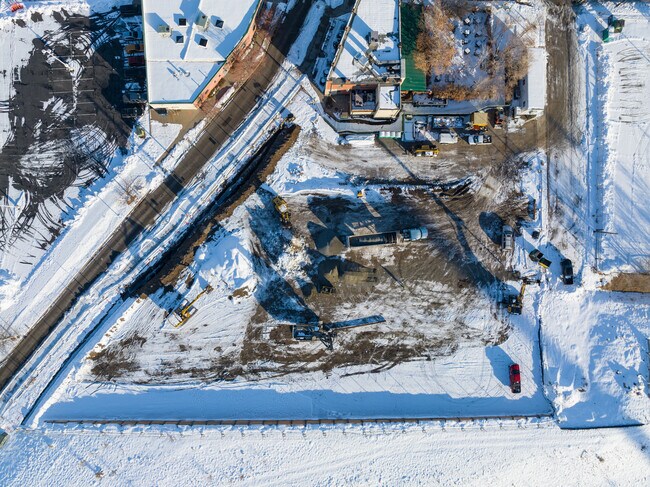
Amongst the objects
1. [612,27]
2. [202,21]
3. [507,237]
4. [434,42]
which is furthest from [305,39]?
[612,27]

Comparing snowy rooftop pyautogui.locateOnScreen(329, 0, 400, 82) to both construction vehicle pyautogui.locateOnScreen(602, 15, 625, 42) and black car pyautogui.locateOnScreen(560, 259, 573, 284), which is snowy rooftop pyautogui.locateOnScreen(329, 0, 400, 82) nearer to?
construction vehicle pyautogui.locateOnScreen(602, 15, 625, 42)

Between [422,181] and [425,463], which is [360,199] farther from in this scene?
[425,463]

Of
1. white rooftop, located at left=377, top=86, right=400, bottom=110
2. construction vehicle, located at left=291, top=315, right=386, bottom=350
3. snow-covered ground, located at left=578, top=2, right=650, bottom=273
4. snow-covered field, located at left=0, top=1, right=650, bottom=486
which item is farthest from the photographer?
snow-covered ground, located at left=578, top=2, right=650, bottom=273

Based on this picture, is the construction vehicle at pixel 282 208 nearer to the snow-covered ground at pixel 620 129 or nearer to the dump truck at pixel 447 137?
the dump truck at pixel 447 137

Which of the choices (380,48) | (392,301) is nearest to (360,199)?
(392,301)

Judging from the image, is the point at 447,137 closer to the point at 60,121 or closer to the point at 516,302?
the point at 516,302

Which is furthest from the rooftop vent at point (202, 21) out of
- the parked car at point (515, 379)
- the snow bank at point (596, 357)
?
the parked car at point (515, 379)

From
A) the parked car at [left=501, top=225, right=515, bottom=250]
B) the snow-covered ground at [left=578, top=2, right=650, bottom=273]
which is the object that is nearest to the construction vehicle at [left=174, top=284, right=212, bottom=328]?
the parked car at [left=501, top=225, right=515, bottom=250]
